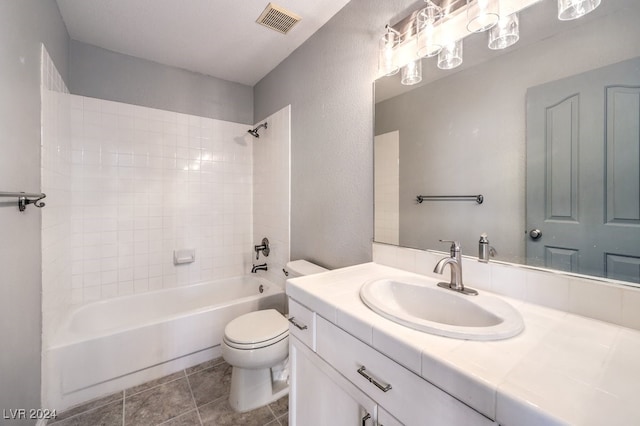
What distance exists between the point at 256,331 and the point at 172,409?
658mm

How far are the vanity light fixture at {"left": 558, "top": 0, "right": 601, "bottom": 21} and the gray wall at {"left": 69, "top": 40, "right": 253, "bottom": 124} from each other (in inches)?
99.6

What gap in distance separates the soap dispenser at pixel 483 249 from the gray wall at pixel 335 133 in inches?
22.7

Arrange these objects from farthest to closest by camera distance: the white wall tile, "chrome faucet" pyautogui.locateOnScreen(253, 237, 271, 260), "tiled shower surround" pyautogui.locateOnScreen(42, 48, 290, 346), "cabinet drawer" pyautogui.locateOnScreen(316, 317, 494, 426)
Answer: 1. "chrome faucet" pyautogui.locateOnScreen(253, 237, 271, 260)
2. the white wall tile
3. "tiled shower surround" pyautogui.locateOnScreen(42, 48, 290, 346)
4. "cabinet drawer" pyautogui.locateOnScreen(316, 317, 494, 426)

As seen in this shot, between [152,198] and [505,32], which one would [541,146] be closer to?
[505,32]

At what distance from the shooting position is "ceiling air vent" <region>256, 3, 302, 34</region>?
1.64 m

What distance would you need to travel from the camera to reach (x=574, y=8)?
80 centimetres

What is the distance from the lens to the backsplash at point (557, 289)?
697mm

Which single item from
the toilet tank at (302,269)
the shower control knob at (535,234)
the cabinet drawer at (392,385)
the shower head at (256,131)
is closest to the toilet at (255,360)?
the toilet tank at (302,269)

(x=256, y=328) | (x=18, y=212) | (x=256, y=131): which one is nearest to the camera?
(x=18, y=212)

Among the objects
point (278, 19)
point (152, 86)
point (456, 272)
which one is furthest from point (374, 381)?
point (152, 86)

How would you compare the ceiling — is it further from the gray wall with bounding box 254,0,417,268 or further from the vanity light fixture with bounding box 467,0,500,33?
the vanity light fixture with bounding box 467,0,500,33

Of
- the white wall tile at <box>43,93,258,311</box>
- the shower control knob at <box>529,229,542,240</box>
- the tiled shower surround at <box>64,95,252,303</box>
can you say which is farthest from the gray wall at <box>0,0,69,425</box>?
the shower control knob at <box>529,229,542,240</box>

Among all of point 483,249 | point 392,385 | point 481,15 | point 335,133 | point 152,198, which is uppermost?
point 481,15

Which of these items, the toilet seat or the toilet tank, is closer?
the toilet seat
